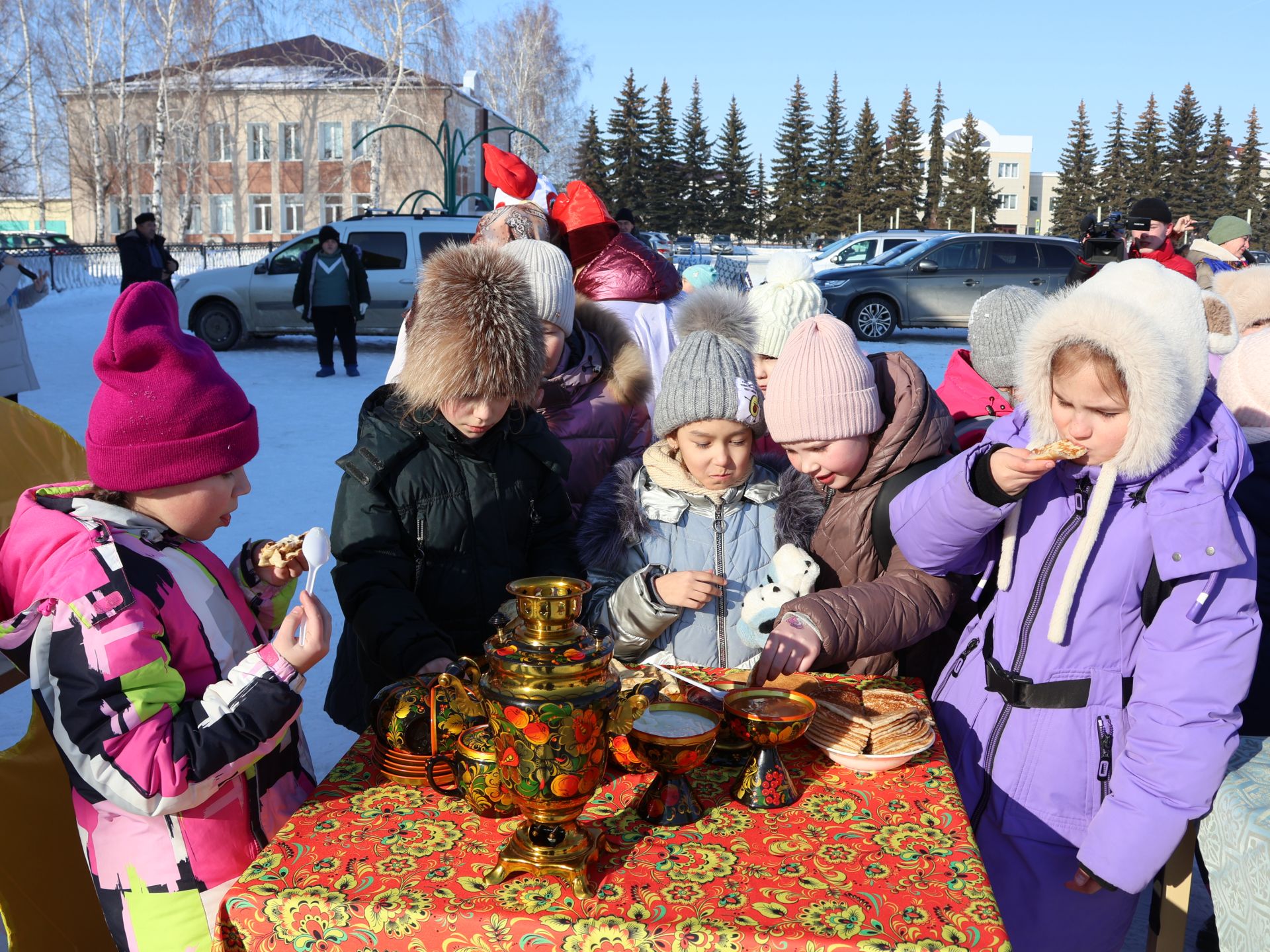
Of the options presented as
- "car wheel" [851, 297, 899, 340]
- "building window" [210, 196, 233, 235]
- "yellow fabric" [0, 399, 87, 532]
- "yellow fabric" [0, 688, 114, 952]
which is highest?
"building window" [210, 196, 233, 235]

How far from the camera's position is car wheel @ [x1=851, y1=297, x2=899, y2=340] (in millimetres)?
16016

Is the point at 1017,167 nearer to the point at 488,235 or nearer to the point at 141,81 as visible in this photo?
the point at 141,81

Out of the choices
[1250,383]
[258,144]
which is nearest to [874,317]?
[1250,383]

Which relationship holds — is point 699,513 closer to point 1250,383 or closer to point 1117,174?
point 1250,383

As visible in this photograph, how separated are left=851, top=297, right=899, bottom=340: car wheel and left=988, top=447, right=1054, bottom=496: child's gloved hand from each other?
47.9ft

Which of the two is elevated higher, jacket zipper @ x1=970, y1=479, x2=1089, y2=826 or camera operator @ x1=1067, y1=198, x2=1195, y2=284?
camera operator @ x1=1067, y1=198, x2=1195, y2=284

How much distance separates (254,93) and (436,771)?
4548 cm

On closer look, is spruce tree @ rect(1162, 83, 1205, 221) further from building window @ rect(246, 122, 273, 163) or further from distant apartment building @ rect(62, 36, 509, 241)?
building window @ rect(246, 122, 273, 163)

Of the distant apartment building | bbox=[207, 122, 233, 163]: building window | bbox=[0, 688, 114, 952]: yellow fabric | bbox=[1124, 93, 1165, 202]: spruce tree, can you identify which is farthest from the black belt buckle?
bbox=[1124, 93, 1165, 202]: spruce tree

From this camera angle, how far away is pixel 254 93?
1618 inches

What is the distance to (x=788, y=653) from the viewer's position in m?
2.05

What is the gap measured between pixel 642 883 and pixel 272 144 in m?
47.0

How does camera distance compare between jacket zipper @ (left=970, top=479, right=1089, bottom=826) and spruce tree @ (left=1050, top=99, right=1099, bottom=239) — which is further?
spruce tree @ (left=1050, top=99, right=1099, bottom=239)

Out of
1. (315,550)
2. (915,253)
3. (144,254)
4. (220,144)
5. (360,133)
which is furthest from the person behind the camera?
(220,144)
